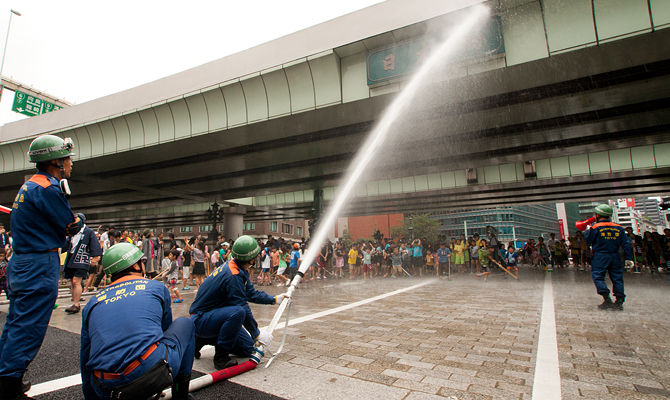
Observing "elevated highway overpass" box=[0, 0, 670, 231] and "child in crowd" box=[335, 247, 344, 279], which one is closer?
"elevated highway overpass" box=[0, 0, 670, 231]

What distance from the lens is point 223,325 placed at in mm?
3496

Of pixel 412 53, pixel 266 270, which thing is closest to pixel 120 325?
pixel 412 53

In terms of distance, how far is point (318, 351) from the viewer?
4070mm

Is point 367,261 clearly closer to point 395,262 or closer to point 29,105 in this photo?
point 395,262

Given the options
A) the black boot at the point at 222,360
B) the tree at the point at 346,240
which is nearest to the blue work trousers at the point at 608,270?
the black boot at the point at 222,360

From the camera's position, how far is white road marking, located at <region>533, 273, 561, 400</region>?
9.12ft

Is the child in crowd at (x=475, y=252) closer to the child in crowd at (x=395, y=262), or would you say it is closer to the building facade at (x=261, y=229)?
the child in crowd at (x=395, y=262)

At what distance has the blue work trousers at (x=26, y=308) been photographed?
8.80 ft

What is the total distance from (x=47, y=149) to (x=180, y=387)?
8.85 ft

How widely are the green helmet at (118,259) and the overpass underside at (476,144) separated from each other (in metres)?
9.03

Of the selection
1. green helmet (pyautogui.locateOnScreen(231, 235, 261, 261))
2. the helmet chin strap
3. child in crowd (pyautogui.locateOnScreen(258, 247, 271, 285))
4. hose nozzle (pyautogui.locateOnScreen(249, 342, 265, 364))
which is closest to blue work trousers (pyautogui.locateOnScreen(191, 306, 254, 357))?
hose nozzle (pyautogui.locateOnScreen(249, 342, 265, 364))

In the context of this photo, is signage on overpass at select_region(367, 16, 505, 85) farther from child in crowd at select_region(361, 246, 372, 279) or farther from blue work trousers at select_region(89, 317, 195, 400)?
child in crowd at select_region(361, 246, 372, 279)

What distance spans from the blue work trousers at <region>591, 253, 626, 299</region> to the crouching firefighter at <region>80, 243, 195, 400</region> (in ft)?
24.7

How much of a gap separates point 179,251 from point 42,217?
342 inches
